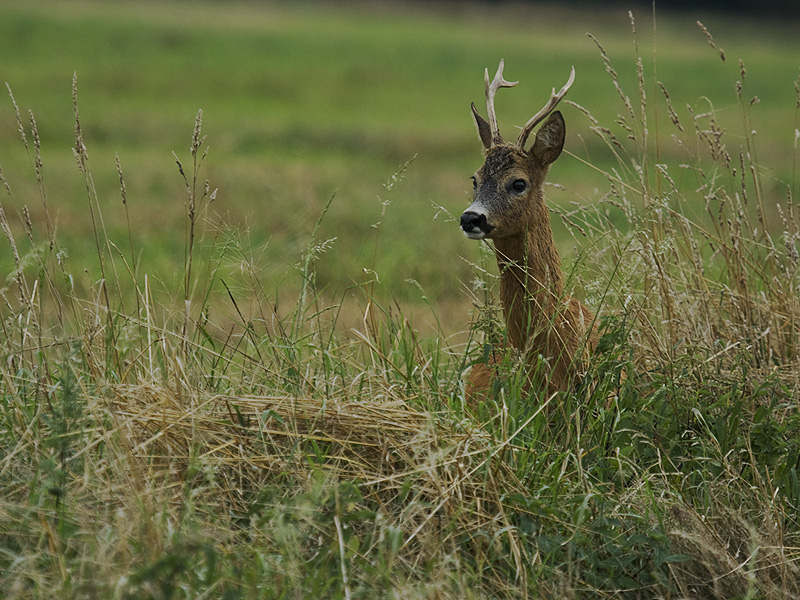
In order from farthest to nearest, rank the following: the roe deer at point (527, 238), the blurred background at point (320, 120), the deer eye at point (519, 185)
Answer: the blurred background at point (320, 120), the deer eye at point (519, 185), the roe deer at point (527, 238)

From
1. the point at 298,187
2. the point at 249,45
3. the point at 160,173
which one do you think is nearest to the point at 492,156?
the point at 298,187

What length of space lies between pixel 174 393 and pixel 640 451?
1634mm

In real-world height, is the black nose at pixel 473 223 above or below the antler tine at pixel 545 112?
below

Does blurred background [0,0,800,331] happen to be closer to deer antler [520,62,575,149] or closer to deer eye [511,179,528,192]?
deer eye [511,179,528,192]

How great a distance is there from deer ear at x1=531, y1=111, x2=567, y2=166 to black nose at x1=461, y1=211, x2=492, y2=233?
47 cm

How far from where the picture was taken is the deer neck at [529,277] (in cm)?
404

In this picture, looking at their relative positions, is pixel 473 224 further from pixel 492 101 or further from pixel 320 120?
pixel 320 120

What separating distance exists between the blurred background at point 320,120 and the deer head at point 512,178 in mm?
147

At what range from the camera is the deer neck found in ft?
13.3

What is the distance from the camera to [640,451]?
352cm

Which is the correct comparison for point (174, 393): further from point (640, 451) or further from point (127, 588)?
point (640, 451)

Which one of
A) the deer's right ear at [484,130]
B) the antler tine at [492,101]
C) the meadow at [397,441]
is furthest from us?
the deer's right ear at [484,130]

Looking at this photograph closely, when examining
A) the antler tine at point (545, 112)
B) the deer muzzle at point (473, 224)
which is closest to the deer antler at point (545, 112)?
the antler tine at point (545, 112)

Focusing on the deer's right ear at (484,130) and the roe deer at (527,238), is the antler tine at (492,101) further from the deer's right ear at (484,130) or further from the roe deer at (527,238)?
the deer's right ear at (484,130)
